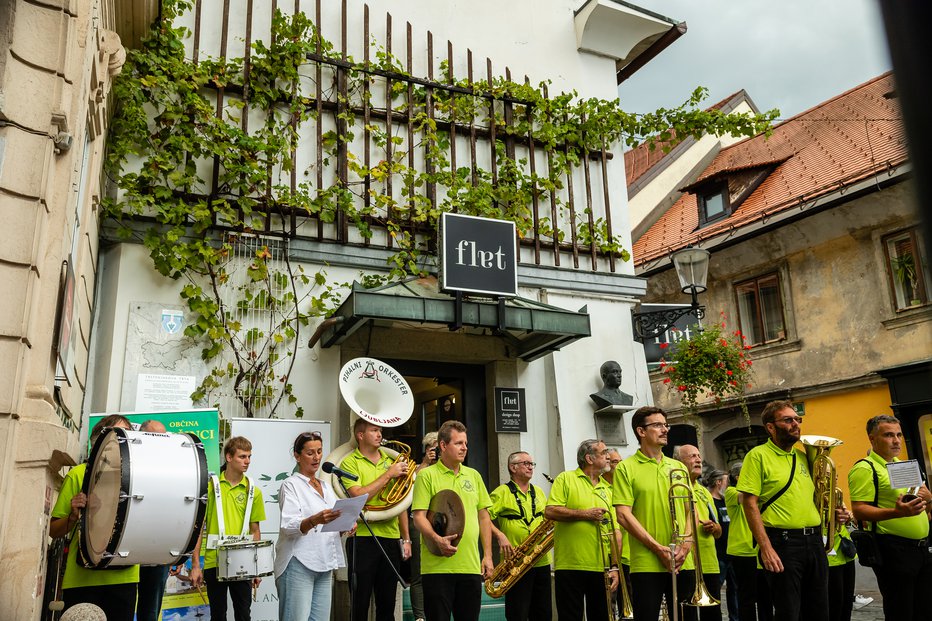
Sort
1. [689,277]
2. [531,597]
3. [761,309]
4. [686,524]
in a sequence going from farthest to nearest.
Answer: [761,309] → [689,277] → [531,597] → [686,524]

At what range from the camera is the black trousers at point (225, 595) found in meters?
6.52

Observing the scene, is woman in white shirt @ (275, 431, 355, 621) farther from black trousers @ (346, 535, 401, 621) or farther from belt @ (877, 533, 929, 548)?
belt @ (877, 533, 929, 548)

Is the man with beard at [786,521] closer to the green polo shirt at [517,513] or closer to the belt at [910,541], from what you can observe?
the belt at [910,541]

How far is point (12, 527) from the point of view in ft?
14.7

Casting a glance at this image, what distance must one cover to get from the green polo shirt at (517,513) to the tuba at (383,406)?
879 mm

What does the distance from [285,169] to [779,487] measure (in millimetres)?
6211

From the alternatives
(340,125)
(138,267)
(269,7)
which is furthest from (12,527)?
(269,7)

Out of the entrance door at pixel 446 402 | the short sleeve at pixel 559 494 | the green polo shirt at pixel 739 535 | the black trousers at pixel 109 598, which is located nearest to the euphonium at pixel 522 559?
the short sleeve at pixel 559 494

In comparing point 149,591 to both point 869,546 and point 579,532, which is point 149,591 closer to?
point 579,532

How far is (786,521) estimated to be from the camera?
601cm

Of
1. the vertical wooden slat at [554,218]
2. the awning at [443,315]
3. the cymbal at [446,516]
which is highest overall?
the vertical wooden slat at [554,218]

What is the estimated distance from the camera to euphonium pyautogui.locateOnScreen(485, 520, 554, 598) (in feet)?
23.1

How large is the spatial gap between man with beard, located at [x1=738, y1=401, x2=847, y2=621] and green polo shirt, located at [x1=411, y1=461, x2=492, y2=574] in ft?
6.49

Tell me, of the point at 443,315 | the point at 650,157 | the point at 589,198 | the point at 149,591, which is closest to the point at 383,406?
the point at 443,315
